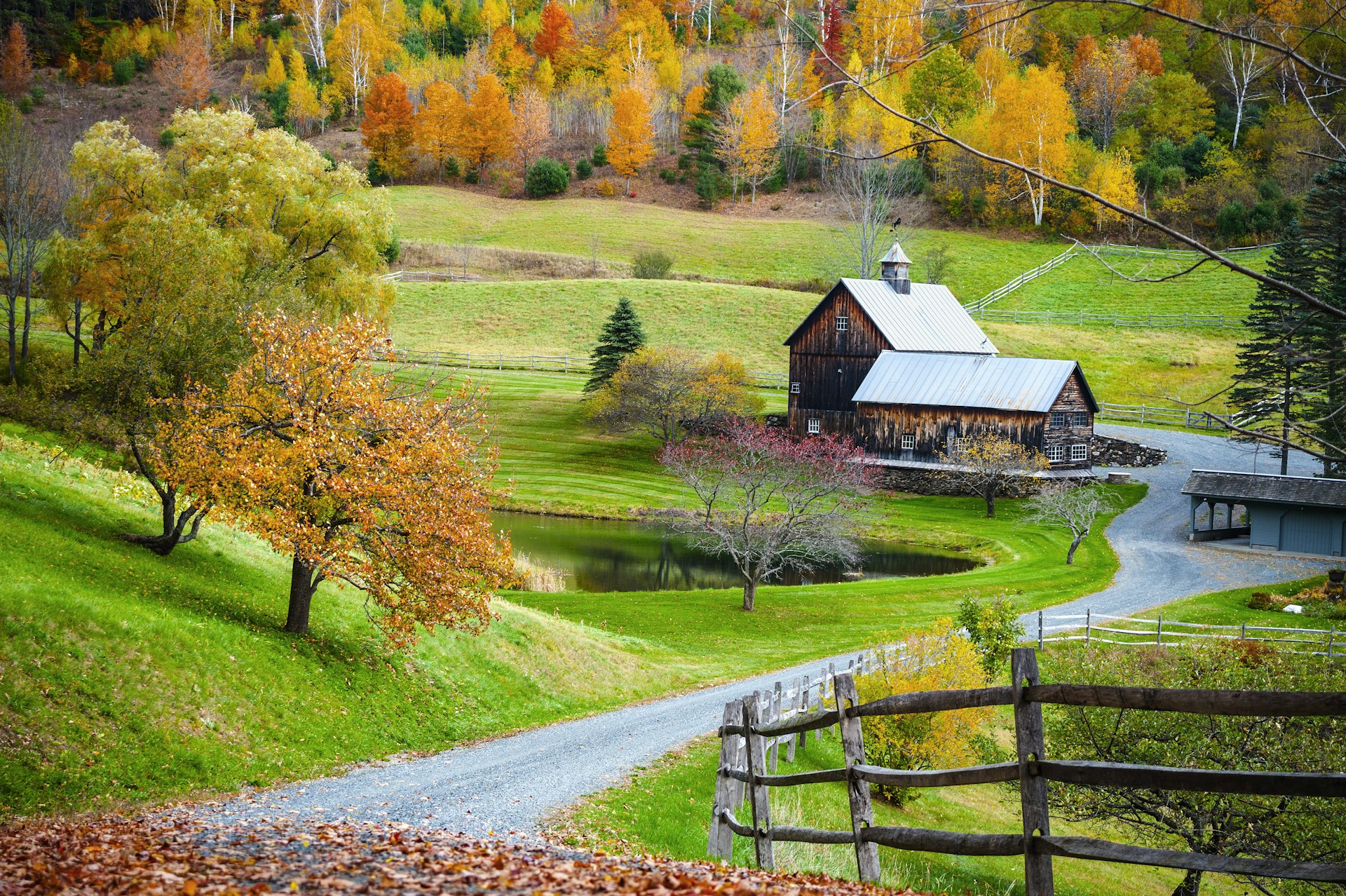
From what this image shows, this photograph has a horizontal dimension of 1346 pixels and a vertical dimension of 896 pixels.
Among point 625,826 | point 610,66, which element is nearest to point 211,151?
point 625,826

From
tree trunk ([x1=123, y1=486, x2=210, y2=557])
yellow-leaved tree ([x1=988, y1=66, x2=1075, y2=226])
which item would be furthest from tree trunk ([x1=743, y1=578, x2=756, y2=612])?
yellow-leaved tree ([x1=988, y1=66, x2=1075, y2=226])

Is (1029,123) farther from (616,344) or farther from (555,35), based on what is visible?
(555,35)

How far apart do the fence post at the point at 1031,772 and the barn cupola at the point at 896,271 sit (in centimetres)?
5840

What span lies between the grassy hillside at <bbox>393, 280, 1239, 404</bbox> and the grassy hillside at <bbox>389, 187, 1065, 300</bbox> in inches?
364

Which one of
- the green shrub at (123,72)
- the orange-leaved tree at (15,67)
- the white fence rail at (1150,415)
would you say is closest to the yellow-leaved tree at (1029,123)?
the white fence rail at (1150,415)

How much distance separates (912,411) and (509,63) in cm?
8942

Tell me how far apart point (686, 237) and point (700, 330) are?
2477 centimetres

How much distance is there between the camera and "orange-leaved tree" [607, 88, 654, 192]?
107 m

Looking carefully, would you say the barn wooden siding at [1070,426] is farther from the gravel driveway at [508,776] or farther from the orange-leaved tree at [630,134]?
the orange-leaved tree at [630,134]

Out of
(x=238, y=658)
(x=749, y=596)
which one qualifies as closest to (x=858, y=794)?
(x=238, y=658)

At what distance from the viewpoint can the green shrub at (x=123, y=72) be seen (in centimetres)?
12638

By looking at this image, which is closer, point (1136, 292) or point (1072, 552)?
point (1072, 552)

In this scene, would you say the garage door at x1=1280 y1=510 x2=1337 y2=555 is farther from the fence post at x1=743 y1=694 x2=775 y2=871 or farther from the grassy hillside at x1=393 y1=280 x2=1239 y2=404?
the fence post at x1=743 y1=694 x2=775 y2=871

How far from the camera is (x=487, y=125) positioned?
11044 cm
